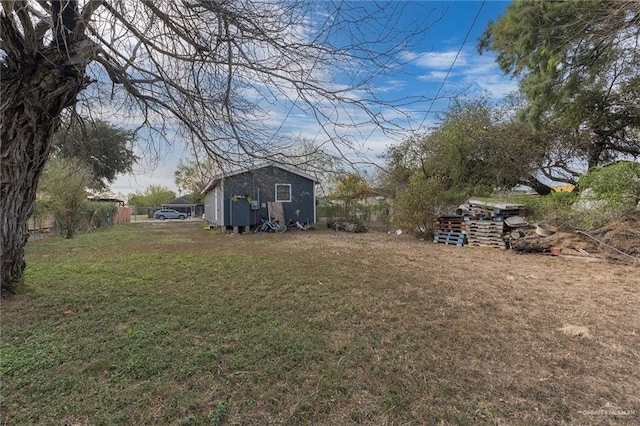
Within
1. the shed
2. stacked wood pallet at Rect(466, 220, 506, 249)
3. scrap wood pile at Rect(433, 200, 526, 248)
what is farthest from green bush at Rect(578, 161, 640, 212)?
the shed

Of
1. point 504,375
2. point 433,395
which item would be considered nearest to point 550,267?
point 504,375

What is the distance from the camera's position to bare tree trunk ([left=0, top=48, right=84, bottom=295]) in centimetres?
298

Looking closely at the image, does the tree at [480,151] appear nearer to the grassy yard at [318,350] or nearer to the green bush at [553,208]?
the green bush at [553,208]

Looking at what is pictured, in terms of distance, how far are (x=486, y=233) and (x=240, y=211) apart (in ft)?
30.3

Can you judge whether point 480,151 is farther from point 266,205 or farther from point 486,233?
point 266,205

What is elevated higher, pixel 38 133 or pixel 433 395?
pixel 38 133

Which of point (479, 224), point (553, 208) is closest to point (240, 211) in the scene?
point (479, 224)

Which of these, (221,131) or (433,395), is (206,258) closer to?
(221,131)

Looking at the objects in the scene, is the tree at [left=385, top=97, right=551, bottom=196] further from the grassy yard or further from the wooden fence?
the wooden fence

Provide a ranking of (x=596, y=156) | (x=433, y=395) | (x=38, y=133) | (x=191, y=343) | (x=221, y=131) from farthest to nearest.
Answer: (x=596, y=156) → (x=38, y=133) → (x=221, y=131) → (x=191, y=343) → (x=433, y=395)

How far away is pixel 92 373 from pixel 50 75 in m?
2.96

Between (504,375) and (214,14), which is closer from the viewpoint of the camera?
(504,375)

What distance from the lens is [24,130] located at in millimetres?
3164

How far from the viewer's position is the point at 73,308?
331 centimetres
